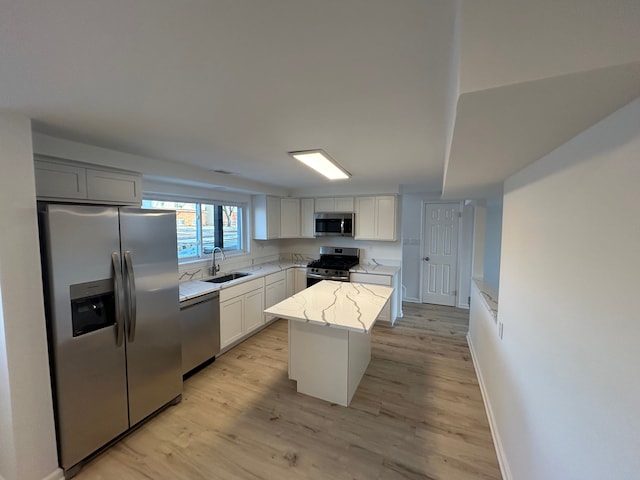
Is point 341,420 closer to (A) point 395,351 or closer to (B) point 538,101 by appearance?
(A) point 395,351

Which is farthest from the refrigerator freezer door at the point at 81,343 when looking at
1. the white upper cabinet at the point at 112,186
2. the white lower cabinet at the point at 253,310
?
the white lower cabinet at the point at 253,310

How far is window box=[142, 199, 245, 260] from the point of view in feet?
11.2

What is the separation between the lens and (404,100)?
1.33 m

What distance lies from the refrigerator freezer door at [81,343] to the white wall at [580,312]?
2.59m

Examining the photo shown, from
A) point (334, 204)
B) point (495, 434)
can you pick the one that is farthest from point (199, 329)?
point (334, 204)

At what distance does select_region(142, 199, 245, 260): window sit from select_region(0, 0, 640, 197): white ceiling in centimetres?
161

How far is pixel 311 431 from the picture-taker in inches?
82.0

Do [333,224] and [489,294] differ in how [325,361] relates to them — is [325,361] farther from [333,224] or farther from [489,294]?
[333,224]

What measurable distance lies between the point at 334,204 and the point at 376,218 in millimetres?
795

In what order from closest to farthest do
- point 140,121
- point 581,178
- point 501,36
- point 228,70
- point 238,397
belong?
point 501,36 < point 581,178 < point 228,70 < point 140,121 < point 238,397

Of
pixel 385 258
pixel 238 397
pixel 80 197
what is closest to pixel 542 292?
pixel 238 397

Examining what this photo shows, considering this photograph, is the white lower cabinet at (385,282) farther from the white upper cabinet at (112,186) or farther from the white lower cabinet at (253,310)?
the white upper cabinet at (112,186)

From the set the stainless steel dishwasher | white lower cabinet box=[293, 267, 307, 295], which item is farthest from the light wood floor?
white lower cabinet box=[293, 267, 307, 295]

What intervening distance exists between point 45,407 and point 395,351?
3240mm
